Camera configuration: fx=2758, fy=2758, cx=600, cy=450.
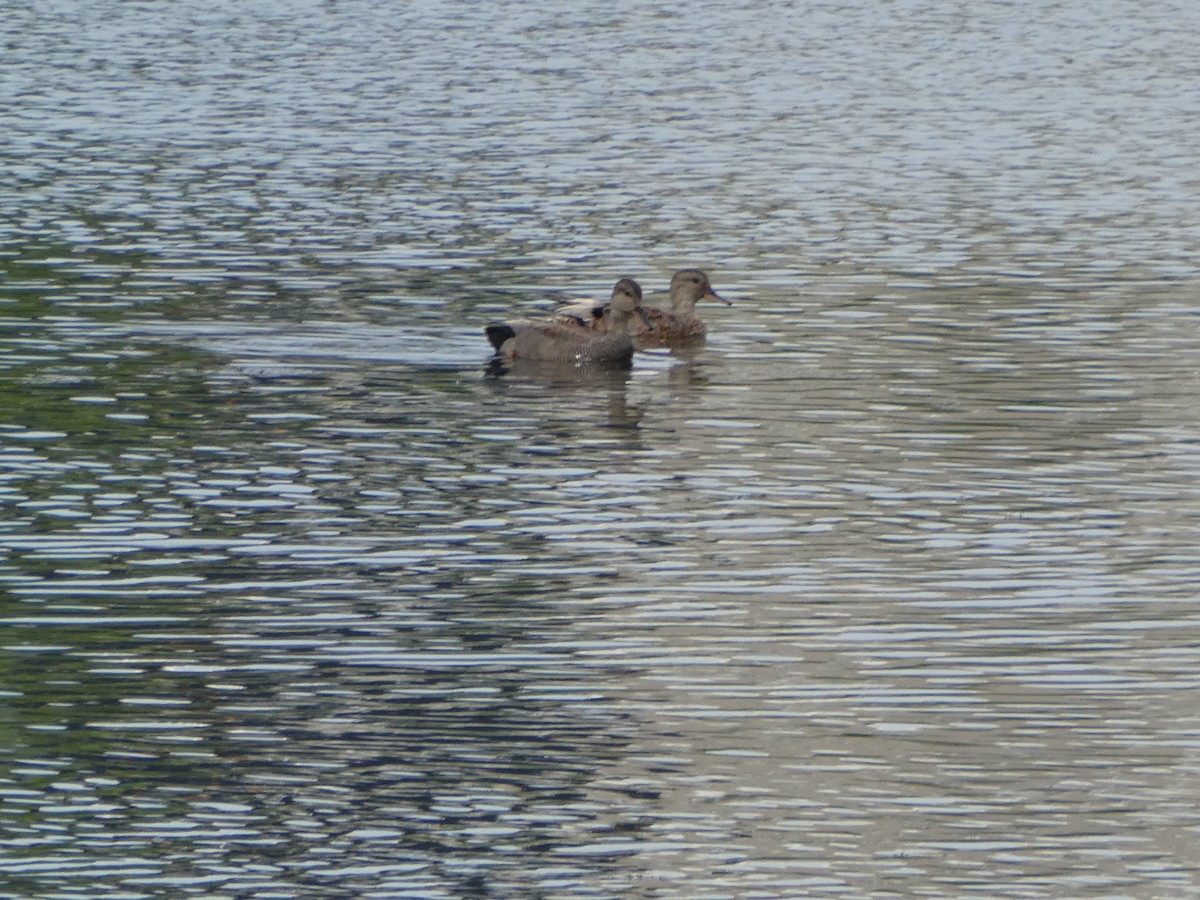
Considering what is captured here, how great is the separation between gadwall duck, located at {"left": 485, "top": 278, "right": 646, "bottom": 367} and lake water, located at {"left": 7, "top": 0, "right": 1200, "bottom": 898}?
0.80ft

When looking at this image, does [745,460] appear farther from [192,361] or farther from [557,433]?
[192,361]

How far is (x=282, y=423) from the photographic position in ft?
67.2

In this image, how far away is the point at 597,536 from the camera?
1664 centimetres

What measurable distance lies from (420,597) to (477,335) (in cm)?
978

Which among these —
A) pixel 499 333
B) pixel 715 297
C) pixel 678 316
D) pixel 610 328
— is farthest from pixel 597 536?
pixel 715 297

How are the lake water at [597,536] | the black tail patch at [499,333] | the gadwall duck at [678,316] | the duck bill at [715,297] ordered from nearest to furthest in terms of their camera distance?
the lake water at [597,536], the black tail patch at [499,333], the gadwall duck at [678,316], the duck bill at [715,297]

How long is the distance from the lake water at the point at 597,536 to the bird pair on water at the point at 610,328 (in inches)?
11.8

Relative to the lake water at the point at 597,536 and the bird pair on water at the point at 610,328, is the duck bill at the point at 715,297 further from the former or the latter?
the lake water at the point at 597,536

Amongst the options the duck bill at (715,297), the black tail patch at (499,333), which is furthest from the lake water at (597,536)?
the duck bill at (715,297)

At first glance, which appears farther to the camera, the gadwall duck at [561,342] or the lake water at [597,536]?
the gadwall duck at [561,342]

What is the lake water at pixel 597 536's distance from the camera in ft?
37.0

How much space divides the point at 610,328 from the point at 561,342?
2.82 ft

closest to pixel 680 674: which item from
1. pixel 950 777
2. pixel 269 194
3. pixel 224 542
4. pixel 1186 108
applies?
pixel 950 777

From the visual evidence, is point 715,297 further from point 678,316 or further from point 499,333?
point 499,333
